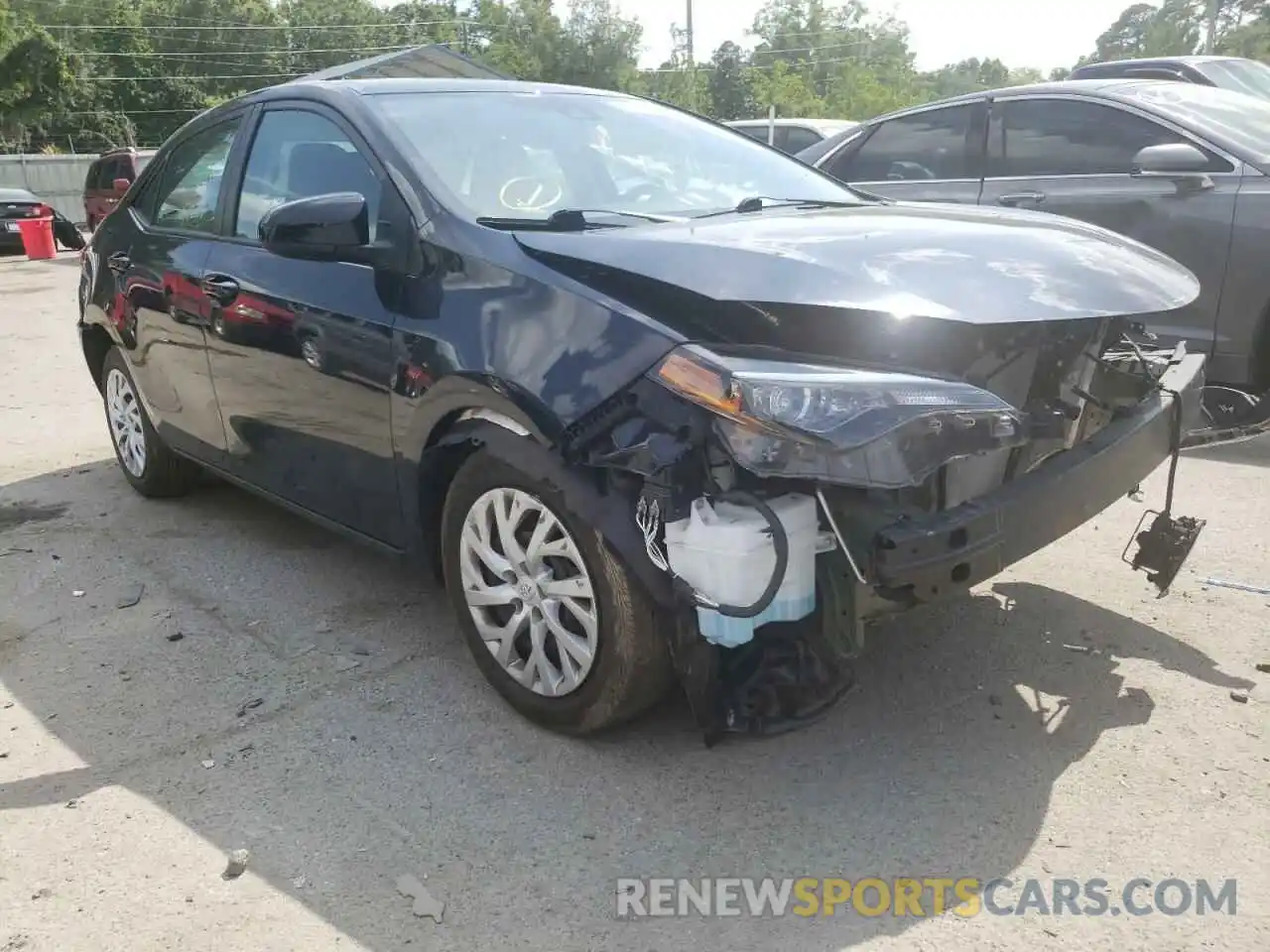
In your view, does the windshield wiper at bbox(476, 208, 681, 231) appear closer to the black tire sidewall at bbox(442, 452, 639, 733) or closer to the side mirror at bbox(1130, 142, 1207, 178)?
the black tire sidewall at bbox(442, 452, 639, 733)

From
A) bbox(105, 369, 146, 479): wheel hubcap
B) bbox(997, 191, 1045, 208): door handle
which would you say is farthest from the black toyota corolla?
bbox(997, 191, 1045, 208): door handle

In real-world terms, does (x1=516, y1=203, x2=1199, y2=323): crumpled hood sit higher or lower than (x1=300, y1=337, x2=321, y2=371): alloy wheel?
higher

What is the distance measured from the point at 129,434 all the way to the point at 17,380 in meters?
3.90

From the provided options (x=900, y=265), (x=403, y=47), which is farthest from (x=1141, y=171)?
(x=403, y=47)

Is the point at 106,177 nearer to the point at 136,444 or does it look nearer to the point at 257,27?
the point at 136,444

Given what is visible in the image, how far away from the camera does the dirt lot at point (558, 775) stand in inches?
92.3

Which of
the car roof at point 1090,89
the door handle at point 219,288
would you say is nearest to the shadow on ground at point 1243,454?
the car roof at point 1090,89

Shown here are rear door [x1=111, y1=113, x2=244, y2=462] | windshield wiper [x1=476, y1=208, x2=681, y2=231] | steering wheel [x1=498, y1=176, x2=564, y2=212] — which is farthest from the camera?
rear door [x1=111, y1=113, x2=244, y2=462]

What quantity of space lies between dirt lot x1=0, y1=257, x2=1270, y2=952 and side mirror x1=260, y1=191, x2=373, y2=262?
1.30 meters

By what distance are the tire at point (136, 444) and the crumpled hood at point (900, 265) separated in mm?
2840

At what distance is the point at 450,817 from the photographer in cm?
268

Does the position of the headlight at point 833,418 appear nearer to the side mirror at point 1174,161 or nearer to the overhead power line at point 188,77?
the side mirror at point 1174,161

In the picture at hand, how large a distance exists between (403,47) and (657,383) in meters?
52.5

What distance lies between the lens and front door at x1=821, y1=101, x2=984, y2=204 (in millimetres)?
6352
